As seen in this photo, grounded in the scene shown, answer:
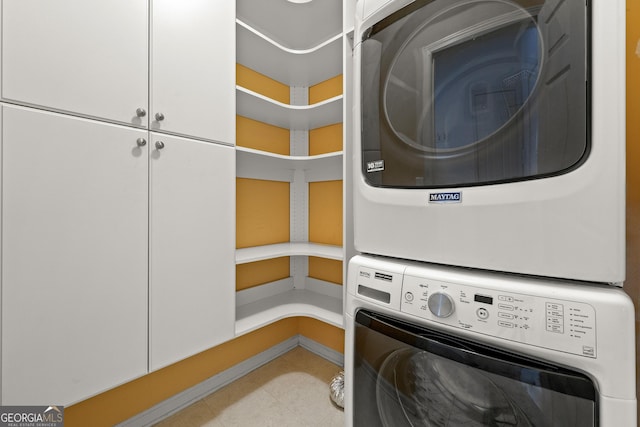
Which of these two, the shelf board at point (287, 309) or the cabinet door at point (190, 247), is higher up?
the cabinet door at point (190, 247)

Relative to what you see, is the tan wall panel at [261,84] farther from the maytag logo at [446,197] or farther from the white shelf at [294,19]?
the maytag logo at [446,197]

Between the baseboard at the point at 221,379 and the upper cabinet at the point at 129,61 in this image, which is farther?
the baseboard at the point at 221,379

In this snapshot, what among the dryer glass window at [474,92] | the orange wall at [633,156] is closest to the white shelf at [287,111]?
the dryer glass window at [474,92]

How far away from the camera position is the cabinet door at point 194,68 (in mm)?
1085

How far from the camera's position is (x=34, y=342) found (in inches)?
32.6

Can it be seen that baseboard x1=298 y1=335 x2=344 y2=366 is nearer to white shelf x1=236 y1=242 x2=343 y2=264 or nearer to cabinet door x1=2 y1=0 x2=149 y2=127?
white shelf x1=236 y1=242 x2=343 y2=264

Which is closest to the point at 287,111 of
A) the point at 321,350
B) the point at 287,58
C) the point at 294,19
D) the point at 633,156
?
the point at 287,58

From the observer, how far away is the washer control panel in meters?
0.52

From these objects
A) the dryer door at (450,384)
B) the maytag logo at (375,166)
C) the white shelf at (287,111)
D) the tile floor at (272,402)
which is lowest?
the tile floor at (272,402)

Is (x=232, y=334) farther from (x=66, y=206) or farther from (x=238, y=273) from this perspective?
(x=66, y=206)

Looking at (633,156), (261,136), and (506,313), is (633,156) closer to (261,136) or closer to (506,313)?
(506,313)

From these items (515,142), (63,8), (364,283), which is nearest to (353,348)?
(364,283)

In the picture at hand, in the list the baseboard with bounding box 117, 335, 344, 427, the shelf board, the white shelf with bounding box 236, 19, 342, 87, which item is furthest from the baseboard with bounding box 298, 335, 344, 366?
the white shelf with bounding box 236, 19, 342, 87

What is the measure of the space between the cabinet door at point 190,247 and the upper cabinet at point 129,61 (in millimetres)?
140
